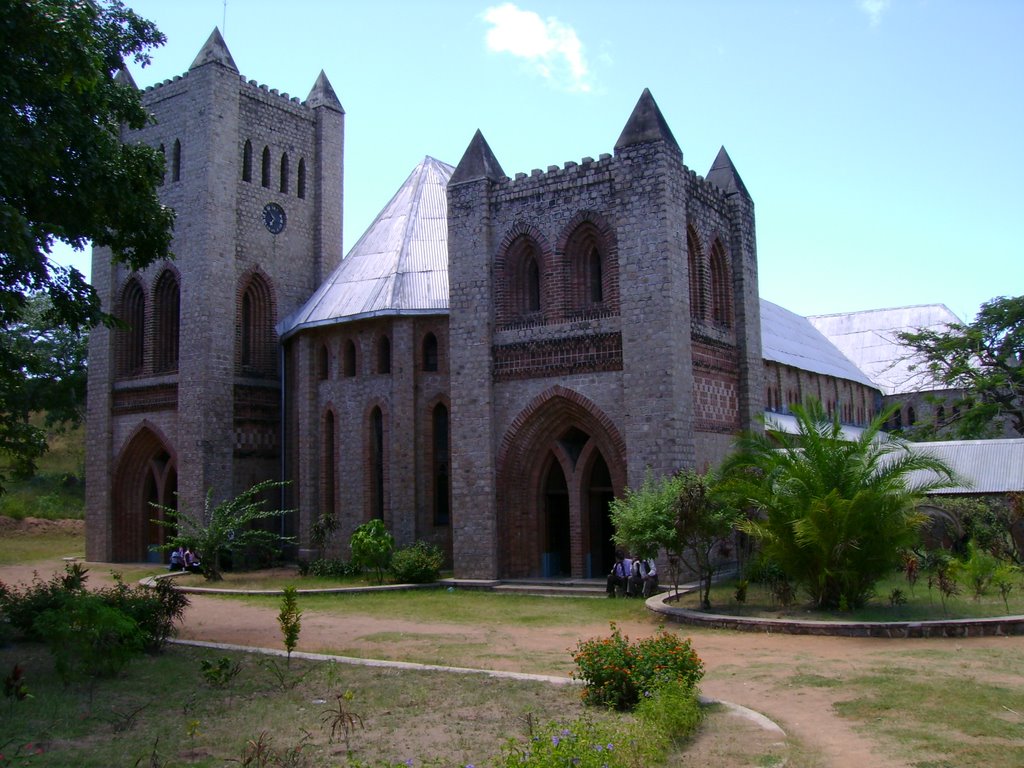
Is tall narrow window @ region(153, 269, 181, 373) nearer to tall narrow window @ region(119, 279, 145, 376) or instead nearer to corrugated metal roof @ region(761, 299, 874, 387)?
tall narrow window @ region(119, 279, 145, 376)

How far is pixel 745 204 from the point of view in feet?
78.7

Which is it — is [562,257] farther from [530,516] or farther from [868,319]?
[868,319]

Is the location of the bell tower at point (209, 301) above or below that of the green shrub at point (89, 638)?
above

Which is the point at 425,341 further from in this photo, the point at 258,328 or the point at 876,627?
the point at 876,627

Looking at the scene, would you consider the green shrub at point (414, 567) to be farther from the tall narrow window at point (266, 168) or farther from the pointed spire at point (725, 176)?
the tall narrow window at point (266, 168)

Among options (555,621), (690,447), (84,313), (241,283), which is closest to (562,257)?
(690,447)

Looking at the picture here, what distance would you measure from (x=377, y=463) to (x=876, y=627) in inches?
577

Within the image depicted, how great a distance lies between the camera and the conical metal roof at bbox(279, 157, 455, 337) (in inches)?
965

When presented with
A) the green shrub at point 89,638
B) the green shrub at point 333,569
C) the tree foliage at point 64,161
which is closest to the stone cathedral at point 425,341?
the green shrub at point 333,569

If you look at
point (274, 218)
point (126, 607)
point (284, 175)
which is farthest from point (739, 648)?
point (284, 175)

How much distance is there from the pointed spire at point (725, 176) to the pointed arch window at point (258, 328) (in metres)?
14.4

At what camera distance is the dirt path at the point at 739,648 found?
829 cm

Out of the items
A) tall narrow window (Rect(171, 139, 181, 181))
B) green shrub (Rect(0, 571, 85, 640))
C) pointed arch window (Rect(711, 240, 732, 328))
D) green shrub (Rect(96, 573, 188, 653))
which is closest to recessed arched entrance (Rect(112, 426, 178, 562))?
tall narrow window (Rect(171, 139, 181, 181))

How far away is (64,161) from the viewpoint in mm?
12703
